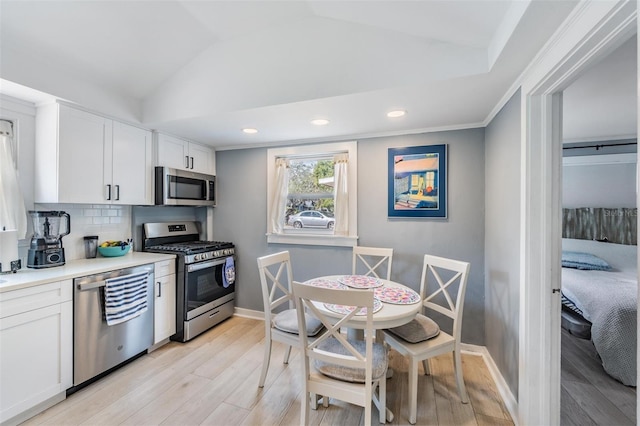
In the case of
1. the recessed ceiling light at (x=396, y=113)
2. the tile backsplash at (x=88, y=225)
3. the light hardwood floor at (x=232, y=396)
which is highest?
the recessed ceiling light at (x=396, y=113)

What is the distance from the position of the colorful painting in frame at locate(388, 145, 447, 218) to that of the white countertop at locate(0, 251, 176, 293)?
94.6 inches

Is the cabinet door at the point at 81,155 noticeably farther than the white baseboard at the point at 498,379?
Yes

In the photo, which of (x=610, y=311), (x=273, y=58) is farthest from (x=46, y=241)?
(x=610, y=311)

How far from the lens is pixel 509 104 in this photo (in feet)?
6.39

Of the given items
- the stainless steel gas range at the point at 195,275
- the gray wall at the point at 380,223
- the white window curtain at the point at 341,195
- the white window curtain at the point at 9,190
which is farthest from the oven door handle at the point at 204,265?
the white window curtain at the point at 341,195

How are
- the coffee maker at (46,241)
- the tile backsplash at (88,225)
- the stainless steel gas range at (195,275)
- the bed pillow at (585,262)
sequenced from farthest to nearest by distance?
the bed pillow at (585,262)
the stainless steel gas range at (195,275)
the tile backsplash at (88,225)
the coffee maker at (46,241)

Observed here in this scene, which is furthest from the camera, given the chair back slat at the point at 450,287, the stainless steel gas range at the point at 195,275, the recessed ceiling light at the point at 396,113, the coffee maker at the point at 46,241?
the stainless steel gas range at the point at 195,275

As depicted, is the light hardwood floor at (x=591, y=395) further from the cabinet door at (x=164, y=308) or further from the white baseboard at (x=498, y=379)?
the cabinet door at (x=164, y=308)

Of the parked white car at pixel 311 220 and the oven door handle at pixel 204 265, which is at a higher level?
the parked white car at pixel 311 220

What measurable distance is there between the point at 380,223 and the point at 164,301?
2338 mm

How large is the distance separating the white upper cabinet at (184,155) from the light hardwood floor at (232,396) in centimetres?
197

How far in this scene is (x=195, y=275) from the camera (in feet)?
9.40

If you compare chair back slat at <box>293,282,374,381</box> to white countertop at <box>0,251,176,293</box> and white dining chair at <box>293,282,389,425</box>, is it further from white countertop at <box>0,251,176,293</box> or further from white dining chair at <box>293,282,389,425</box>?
white countertop at <box>0,251,176,293</box>

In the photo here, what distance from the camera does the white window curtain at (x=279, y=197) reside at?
130 inches
